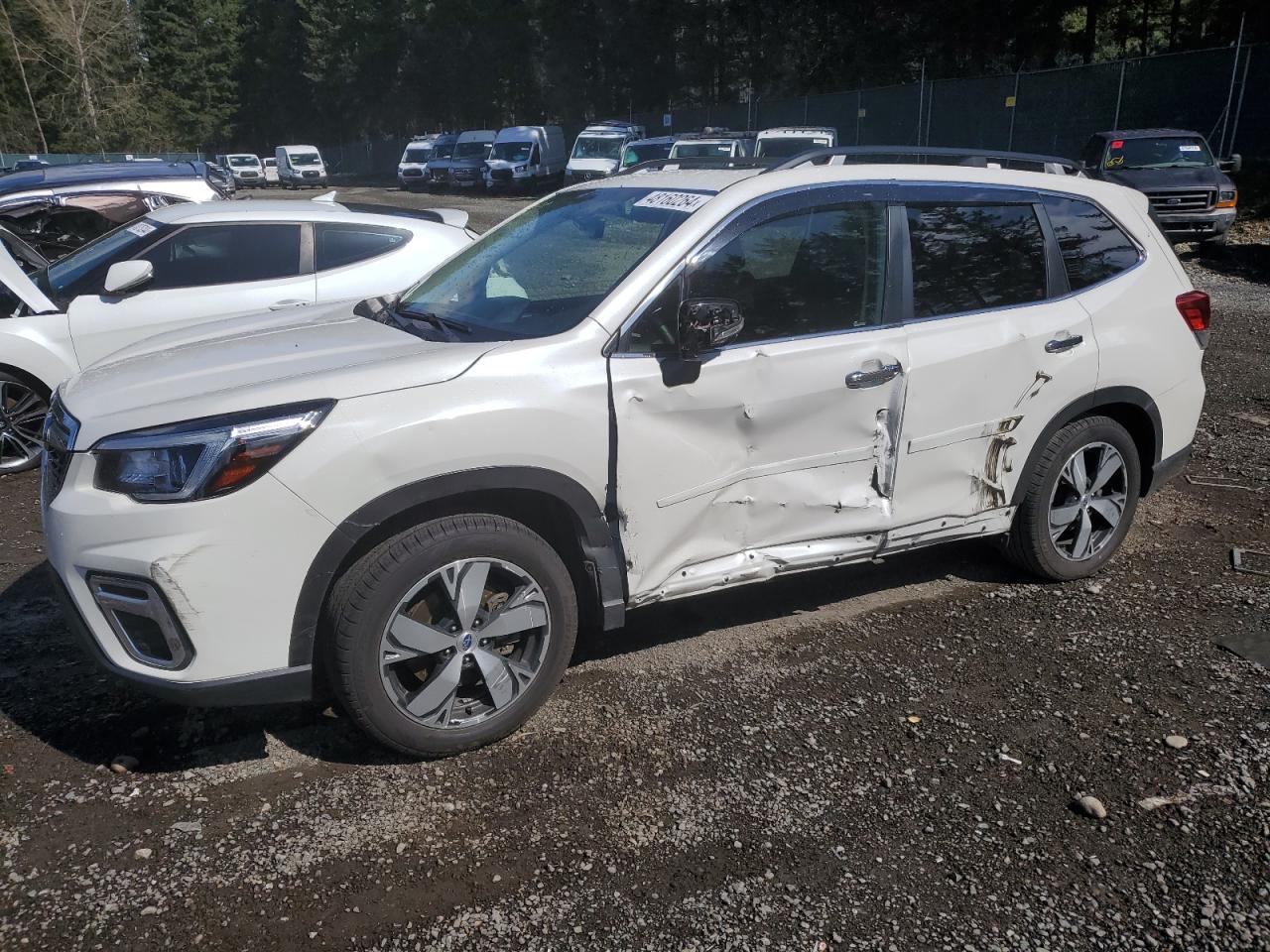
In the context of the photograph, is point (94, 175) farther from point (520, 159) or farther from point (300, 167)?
point (300, 167)

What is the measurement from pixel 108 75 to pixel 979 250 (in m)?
58.6

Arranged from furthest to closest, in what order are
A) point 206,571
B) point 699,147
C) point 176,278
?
point 699,147
point 176,278
point 206,571

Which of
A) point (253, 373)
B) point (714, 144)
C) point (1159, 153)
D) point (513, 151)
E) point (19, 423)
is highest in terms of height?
point (253, 373)

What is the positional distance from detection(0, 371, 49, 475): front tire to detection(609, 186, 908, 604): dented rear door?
4.86 m

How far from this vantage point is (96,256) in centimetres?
662

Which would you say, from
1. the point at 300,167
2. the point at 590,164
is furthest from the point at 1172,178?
the point at 300,167

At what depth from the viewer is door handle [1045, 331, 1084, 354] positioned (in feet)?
13.8

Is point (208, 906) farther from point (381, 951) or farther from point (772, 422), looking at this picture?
point (772, 422)

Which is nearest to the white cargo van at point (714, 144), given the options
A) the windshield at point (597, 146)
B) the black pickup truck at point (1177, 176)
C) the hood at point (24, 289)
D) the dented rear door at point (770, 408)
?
the black pickup truck at point (1177, 176)

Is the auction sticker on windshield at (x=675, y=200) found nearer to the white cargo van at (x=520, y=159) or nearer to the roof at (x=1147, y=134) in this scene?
the roof at (x=1147, y=134)

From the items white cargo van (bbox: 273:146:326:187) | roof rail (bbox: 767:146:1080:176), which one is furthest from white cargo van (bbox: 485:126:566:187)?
roof rail (bbox: 767:146:1080:176)

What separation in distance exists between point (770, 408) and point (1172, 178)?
15.5 m

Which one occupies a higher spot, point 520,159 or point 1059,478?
point 1059,478

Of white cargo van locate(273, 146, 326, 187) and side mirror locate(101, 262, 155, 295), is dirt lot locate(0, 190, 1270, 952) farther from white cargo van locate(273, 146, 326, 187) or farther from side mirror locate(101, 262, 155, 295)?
white cargo van locate(273, 146, 326, 187)
